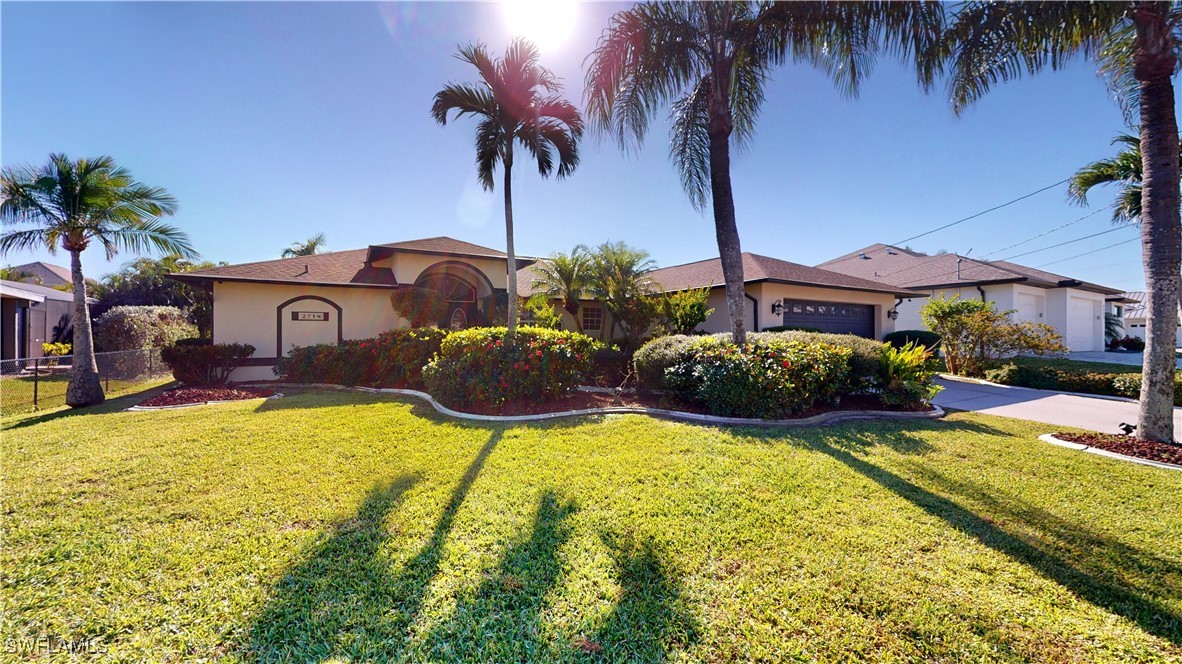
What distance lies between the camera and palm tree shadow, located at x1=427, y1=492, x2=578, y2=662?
2.24 metres

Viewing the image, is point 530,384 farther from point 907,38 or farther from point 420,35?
point 907,38

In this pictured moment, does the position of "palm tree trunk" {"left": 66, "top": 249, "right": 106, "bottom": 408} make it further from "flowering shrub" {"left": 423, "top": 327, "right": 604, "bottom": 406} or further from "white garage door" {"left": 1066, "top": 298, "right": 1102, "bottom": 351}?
"white garage door" {"left": 1066, "top": 298, "right": 1102, "bottom": 351}

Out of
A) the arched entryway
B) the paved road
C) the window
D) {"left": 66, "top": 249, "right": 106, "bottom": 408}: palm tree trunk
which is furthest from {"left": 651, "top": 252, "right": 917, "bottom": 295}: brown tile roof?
{"left": 66, "top": 249, "right": 106, "bottom": 408}: palm tree trunk

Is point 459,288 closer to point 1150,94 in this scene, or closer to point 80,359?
point 80,359

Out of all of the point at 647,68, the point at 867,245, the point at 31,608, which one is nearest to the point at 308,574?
the point at 31,608

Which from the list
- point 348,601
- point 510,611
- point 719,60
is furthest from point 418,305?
point 510,611

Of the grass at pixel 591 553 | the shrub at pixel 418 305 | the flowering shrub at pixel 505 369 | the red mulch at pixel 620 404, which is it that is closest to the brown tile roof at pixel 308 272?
the shrub at pixel 418 305

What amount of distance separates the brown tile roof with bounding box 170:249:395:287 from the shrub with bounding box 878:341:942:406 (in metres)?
14.1

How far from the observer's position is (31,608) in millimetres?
2506

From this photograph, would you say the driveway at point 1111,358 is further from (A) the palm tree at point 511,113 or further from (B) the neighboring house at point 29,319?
(B) the neighboring house at point 29,319

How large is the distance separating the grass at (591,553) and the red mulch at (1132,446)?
625mm

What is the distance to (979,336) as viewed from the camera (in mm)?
12570

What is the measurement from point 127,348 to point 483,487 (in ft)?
62.5

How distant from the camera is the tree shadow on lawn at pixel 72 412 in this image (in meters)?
7.33
